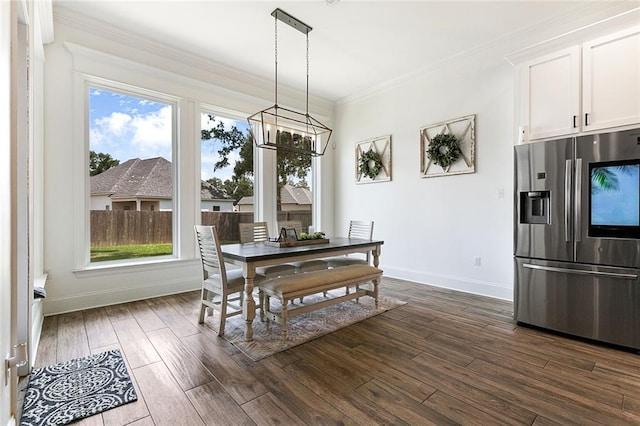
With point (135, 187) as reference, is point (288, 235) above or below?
below

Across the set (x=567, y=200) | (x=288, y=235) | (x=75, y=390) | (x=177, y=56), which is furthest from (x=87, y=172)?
(x=567, y=200)

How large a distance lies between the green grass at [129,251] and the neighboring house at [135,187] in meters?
0.48

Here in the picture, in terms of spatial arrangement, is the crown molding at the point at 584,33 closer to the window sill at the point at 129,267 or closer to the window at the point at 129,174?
the window at the point at 129,174

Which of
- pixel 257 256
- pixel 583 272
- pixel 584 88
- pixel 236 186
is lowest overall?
pixel 583 272

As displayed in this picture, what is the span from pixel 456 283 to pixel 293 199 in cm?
294

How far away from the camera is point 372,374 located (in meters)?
2.07

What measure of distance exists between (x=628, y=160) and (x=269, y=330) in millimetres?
3276

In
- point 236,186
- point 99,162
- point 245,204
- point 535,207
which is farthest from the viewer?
point 245,204

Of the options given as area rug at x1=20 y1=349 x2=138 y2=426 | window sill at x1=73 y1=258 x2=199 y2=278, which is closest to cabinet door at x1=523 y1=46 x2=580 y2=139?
area rug at x1=20 y1=349 x2=138 y2=426

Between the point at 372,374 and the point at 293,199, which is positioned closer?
the point at 372,374

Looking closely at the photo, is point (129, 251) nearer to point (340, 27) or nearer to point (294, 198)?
point (294, 198)

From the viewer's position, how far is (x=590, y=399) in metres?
1.80

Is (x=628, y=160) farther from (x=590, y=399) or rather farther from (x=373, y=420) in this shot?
(x=373, y=420)

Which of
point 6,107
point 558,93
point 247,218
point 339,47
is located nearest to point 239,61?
point 339,47
